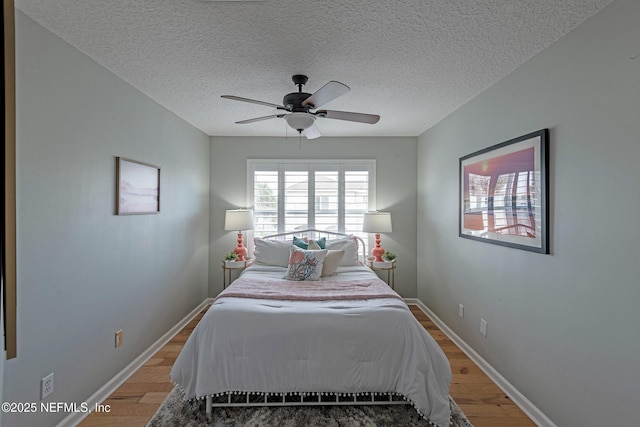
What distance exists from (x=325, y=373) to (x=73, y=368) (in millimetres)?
1721

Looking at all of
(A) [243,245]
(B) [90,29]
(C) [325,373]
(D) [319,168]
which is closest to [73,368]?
(C) [325,373]

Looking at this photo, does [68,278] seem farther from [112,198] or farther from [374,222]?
[374,222]

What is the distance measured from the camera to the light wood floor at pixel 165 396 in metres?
2.13

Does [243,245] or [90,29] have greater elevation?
[90,29]

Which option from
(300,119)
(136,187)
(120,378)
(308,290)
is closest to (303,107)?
(300,119)

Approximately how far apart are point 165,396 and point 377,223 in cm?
299

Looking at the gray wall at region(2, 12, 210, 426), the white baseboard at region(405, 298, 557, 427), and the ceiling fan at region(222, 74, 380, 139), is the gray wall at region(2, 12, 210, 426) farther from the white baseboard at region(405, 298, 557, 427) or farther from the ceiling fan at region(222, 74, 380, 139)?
the white baseboard at region(405, 298, 557, 427)

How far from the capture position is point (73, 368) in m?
2.11

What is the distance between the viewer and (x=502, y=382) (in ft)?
8.23

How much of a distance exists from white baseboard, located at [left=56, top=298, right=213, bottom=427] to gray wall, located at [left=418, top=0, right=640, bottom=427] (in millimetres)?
3151

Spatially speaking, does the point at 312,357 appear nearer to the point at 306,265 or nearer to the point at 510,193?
the point at 306,265

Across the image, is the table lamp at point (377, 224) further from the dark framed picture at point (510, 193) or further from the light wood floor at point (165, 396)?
the light wood floor at point (165, 396)

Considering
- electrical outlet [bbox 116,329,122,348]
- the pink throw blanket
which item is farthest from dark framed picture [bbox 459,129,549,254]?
electrical outlet [bbox 116,329,122,348]

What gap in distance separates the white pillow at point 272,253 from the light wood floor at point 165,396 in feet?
4.44
